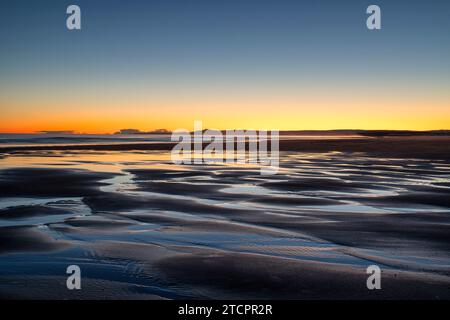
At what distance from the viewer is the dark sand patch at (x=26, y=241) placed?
25.4 feet

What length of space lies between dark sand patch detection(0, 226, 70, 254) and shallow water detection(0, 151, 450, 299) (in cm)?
2

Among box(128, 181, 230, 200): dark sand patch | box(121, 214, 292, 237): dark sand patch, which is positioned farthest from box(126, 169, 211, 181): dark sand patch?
box(121, 214, 292, 237): dark sand patch

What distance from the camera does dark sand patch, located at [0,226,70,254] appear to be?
7742 mm

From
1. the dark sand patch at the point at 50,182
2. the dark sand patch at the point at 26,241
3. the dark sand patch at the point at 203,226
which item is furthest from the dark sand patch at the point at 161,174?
the dark sand patch at the point at 26,241

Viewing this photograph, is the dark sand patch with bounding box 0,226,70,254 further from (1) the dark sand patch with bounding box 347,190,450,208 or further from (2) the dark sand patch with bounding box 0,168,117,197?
(1) the dark sand patch with bounding box 347,190,450,208

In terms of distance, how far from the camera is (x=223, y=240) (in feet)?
28.0

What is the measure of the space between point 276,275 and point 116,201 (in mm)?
7676

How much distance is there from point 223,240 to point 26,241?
3.56 metres

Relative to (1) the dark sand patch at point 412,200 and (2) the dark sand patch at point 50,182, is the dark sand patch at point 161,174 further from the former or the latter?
(1) the dark sand patch at point 412,200

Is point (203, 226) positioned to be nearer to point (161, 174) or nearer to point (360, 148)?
point (161, 174)

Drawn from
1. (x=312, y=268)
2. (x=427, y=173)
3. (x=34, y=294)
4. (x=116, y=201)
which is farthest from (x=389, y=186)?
(x=34, y=294)

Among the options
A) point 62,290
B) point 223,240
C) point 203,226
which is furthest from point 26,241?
point 223,240

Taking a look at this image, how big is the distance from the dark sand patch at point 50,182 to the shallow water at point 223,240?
133mm
